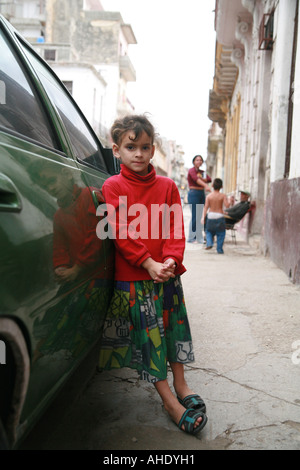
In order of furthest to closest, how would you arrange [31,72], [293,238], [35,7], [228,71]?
[35,7] → [228,71] → [293,238] → [31,72]

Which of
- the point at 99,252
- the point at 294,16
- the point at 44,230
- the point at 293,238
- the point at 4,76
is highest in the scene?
the point at 294,16

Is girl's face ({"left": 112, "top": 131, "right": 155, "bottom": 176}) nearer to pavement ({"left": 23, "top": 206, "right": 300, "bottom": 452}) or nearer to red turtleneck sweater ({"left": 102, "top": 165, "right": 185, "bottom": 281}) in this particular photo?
red turtleneck sweater ({"left": 102, "top": 165, "right": 185, "bottom": 281})

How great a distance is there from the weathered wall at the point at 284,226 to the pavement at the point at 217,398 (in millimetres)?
1046

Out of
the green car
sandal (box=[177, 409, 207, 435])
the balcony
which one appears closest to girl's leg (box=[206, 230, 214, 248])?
the green car

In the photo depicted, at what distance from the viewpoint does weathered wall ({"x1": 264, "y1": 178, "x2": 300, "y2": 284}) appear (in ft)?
15.4

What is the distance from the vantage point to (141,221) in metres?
1.91

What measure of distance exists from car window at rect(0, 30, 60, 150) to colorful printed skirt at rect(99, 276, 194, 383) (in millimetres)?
705

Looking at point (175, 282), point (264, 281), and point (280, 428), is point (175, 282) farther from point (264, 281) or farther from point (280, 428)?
point (264, 281)

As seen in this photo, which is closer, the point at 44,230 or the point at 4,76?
the point at 44,230

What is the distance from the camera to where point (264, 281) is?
4980mm

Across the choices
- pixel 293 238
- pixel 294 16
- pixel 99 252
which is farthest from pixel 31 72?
pixel 294 16

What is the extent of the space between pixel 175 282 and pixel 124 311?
0.26m

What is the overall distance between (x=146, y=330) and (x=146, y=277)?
8.6 inches

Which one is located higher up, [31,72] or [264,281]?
[31,72]
